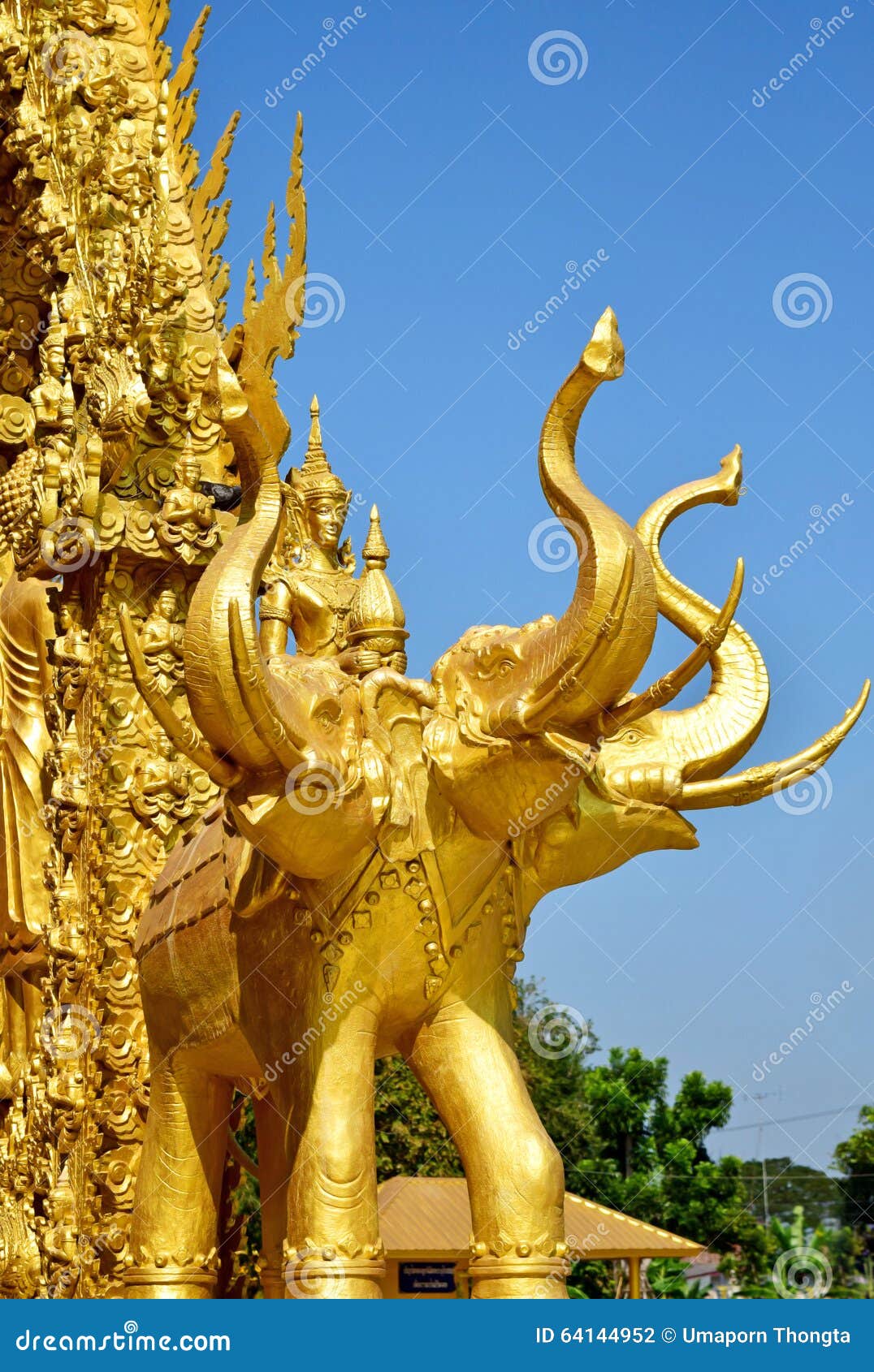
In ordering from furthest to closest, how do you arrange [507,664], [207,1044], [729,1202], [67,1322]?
[729,1202], [207,1044], [507,664], [67,1322]

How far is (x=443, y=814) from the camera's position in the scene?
5277 mm

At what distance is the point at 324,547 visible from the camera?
6.93 metres

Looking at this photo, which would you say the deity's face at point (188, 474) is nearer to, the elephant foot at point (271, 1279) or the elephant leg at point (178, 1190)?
the elephant leg at point (178, 1190)

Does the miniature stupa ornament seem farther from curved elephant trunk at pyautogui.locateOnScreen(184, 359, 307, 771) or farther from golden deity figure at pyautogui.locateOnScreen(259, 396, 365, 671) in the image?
curved elephant trunk at pyautogui.locateOnScreen(184, 359, 307, 771)

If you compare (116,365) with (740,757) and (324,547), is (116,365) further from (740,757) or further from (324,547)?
(740,757)

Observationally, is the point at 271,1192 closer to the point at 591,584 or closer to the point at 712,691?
the point at 712,691

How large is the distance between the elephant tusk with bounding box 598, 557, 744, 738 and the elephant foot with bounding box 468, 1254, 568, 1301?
1377 mm

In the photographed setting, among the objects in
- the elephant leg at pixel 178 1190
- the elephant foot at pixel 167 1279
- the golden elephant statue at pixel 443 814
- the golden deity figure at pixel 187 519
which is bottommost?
the elephant foot at pixel 167 1279

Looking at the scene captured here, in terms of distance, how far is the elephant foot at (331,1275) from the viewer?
16.6ft

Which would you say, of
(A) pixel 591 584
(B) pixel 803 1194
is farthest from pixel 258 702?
(B) pixel 803 1194

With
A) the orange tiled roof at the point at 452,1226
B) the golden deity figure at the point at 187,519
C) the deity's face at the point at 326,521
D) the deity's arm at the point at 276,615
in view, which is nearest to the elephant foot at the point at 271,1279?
the deity's arm at the point at 276,615

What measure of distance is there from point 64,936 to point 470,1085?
2875 mm

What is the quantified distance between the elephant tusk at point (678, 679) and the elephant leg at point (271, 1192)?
186 cm

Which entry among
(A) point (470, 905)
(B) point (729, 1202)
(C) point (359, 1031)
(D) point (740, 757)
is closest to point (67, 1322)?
(C) point (359, 1031)
